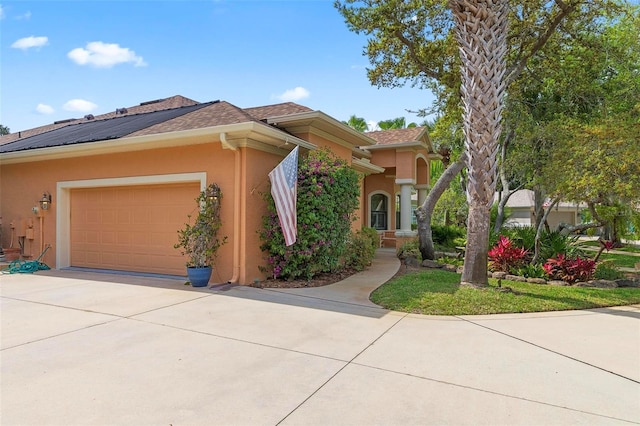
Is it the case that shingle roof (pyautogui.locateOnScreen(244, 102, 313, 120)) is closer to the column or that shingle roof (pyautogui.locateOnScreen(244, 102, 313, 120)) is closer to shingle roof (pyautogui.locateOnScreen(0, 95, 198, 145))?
shingle roof (pyautogui.locateOnScreen(0, 95, 198, 145))

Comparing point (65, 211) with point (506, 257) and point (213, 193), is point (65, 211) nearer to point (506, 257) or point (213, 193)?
point (213, 193)

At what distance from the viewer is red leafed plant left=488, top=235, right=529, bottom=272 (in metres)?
9.76

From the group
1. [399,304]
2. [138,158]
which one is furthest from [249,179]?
[399,304]

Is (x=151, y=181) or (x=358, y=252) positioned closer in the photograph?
(x=151, y=181)

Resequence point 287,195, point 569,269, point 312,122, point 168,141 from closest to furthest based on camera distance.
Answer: point 287,195
point 168,141
point 569,269
point 312,122

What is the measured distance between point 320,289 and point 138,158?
5608 mm

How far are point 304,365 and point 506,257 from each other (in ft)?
24.9

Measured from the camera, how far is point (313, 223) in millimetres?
8320

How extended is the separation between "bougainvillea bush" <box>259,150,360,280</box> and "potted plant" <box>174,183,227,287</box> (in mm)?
1035

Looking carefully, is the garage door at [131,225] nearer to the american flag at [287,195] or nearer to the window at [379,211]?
the american flag at [287,195]

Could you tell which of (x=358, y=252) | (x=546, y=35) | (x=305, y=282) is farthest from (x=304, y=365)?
(x=546, y=35)

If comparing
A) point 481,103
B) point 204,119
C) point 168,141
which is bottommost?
point 168,141

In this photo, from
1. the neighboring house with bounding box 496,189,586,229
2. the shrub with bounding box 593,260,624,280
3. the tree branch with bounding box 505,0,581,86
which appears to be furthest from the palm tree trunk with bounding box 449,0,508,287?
the neighboring house with bounding box 496,189,586,229

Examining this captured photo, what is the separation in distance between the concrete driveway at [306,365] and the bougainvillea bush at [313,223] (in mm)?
1953
